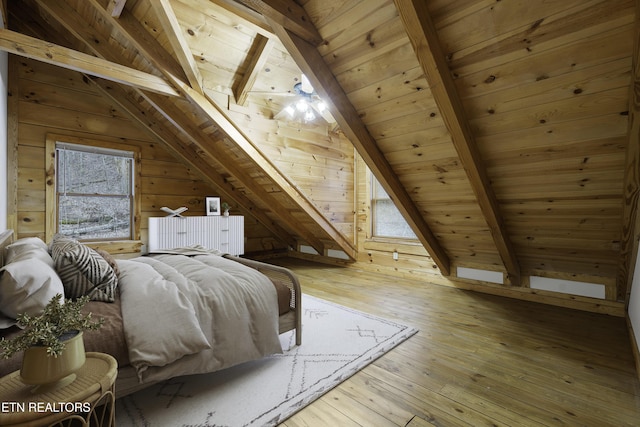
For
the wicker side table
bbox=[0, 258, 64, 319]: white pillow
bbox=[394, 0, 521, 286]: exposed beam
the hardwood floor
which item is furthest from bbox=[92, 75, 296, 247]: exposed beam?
the wicker side table

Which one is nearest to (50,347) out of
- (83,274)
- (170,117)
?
(83,274)

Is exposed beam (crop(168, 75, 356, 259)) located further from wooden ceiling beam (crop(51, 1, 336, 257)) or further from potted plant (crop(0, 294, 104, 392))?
potted plant (crop(0, 294, 104, 392))

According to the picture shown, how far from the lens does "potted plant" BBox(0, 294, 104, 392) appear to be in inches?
35.1

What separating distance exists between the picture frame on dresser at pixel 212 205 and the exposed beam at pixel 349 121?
3189 mm

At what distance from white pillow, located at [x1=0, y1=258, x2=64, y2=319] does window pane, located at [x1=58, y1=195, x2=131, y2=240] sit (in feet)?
11.0

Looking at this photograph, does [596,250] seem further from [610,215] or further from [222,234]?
[222,234]

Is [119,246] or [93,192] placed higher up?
[93,192]

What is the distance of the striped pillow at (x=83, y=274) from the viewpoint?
152 cm

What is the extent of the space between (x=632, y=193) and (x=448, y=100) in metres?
1.38

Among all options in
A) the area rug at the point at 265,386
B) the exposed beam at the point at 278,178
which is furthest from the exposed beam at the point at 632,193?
the exposed beam at the point at 278,178

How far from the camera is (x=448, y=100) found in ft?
6.27

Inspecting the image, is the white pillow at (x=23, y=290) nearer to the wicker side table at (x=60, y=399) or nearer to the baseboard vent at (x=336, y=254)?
the wicker side table at (x=60, y=399)

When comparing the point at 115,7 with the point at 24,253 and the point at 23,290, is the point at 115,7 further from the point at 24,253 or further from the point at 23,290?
the point at 23,290

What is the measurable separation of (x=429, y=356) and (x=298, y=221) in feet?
10.3
